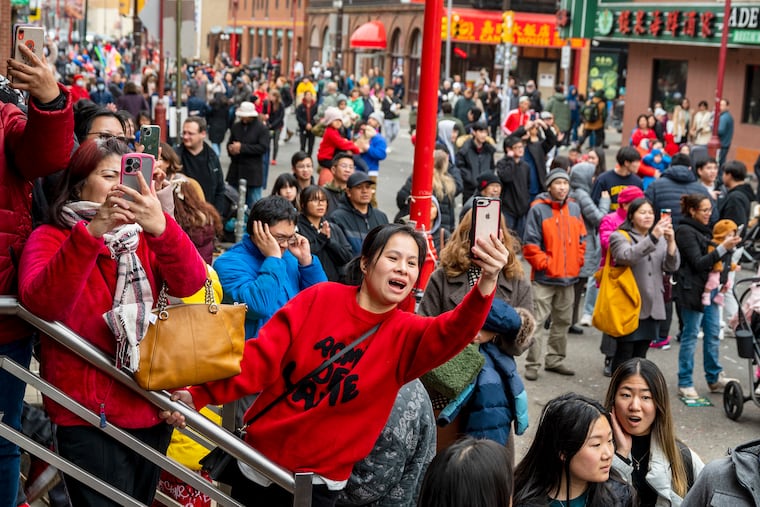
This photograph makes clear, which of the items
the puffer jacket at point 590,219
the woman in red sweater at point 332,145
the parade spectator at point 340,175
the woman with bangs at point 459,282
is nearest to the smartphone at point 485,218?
the woman with bangs at point 459,282

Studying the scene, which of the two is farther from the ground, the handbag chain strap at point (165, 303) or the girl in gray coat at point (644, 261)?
the handbag chain strap at point (165, 303)

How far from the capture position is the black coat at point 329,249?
25.6 feet

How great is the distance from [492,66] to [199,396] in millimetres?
49251

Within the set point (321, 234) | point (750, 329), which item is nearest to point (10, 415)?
point (321, 234)

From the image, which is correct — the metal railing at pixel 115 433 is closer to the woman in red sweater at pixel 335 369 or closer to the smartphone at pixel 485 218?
the woman in red sweater at pixel 335 369

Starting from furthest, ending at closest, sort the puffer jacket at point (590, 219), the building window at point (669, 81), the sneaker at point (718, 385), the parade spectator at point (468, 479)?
the building window at point (669, 81)
the puffer jacket at point (590, 219)
the sneaker at point (718, 385)
the parade spectator at point (468, 479)

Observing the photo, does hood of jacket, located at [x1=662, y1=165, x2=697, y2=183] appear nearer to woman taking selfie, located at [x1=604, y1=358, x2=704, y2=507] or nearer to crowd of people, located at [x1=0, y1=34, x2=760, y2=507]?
crowd of people, located at [x1=0, y1=34, x2=760, y2=507]

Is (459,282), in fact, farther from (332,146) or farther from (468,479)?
(332,146)

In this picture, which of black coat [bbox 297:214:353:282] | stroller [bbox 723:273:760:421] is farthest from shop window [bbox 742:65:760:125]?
black coat [bbox 297:214:353:282]

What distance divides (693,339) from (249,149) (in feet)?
26.7

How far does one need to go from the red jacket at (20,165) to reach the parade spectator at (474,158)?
10912 millimetres

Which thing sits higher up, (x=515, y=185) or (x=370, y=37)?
(x=370, y=37)

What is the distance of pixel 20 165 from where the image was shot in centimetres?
378

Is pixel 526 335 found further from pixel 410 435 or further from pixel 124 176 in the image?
pixel 124 176
